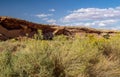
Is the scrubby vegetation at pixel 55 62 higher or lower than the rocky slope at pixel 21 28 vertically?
lower

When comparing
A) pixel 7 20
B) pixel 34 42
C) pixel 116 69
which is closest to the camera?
pixel 34 42

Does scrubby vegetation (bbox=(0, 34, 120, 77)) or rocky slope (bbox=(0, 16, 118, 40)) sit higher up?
rocky slope (bbox=(0, 16, 118, 40))

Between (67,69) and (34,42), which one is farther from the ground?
(34,42)

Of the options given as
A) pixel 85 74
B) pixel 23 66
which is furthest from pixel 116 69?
pixel 23 66

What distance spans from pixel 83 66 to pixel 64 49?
1.25m

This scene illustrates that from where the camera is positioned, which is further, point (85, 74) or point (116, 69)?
point (116, 69)

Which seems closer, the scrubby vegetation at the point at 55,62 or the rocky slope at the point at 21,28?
the scrubby vegetation at the point at 55,62

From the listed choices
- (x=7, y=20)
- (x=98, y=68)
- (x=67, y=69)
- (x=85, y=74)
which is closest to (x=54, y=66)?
(x=67, y=69)

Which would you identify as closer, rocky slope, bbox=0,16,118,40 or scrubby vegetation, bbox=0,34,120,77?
scrubby vegetation, bbox=0,34,120,77

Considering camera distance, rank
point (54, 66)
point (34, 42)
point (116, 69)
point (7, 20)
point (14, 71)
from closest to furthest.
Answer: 1. point (14, 71)
2. point (54, 66)
3. point (34, 42)
4. point (116, 69)
5. point (7, 20)

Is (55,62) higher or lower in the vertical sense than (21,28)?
lower

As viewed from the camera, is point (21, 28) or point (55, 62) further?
point (21, 28)

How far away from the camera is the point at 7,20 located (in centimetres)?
4512

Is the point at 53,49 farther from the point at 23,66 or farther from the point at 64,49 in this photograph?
the point at 23,66
